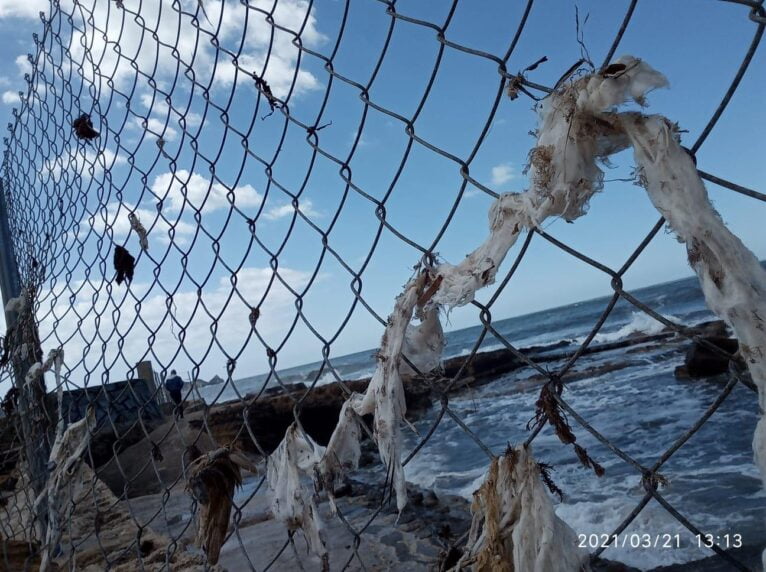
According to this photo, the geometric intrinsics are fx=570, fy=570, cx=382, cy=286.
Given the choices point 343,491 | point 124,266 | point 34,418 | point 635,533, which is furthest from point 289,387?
point 343,491

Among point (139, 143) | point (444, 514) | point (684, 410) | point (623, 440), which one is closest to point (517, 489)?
point (139, 143)

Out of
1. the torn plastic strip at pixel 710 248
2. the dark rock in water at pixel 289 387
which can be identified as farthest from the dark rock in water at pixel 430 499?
the torn plastic strip at pixel 710 248

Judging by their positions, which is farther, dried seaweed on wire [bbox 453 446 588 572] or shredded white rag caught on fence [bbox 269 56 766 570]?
dried seaweed on wire [bbox 453 446 588 572]

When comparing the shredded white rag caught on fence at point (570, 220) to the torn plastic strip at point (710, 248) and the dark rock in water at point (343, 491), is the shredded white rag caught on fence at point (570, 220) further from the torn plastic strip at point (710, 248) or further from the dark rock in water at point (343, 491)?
the dark rock in water at point (343, 491)

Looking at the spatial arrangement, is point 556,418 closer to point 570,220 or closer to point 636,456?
point 570,220

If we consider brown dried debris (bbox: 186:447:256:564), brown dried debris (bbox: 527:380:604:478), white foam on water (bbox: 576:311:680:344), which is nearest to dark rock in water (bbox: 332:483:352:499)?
brown dried debris (bbox: 186:447:256:564)

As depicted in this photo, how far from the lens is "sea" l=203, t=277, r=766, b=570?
12.1 feet

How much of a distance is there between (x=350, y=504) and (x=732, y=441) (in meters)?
3.75

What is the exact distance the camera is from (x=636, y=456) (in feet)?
19.9

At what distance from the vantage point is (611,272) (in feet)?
2.08

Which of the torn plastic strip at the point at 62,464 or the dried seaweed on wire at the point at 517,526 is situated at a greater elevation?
the torn plastic strip at the point at 62,464

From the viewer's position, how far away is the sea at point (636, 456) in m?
3.70

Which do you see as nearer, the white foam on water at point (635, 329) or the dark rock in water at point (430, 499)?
the dark rock in water at point (430, 499)

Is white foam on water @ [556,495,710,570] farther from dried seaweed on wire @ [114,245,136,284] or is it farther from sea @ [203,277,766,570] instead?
dried seaweed on wire @ [114,245,136,284]
